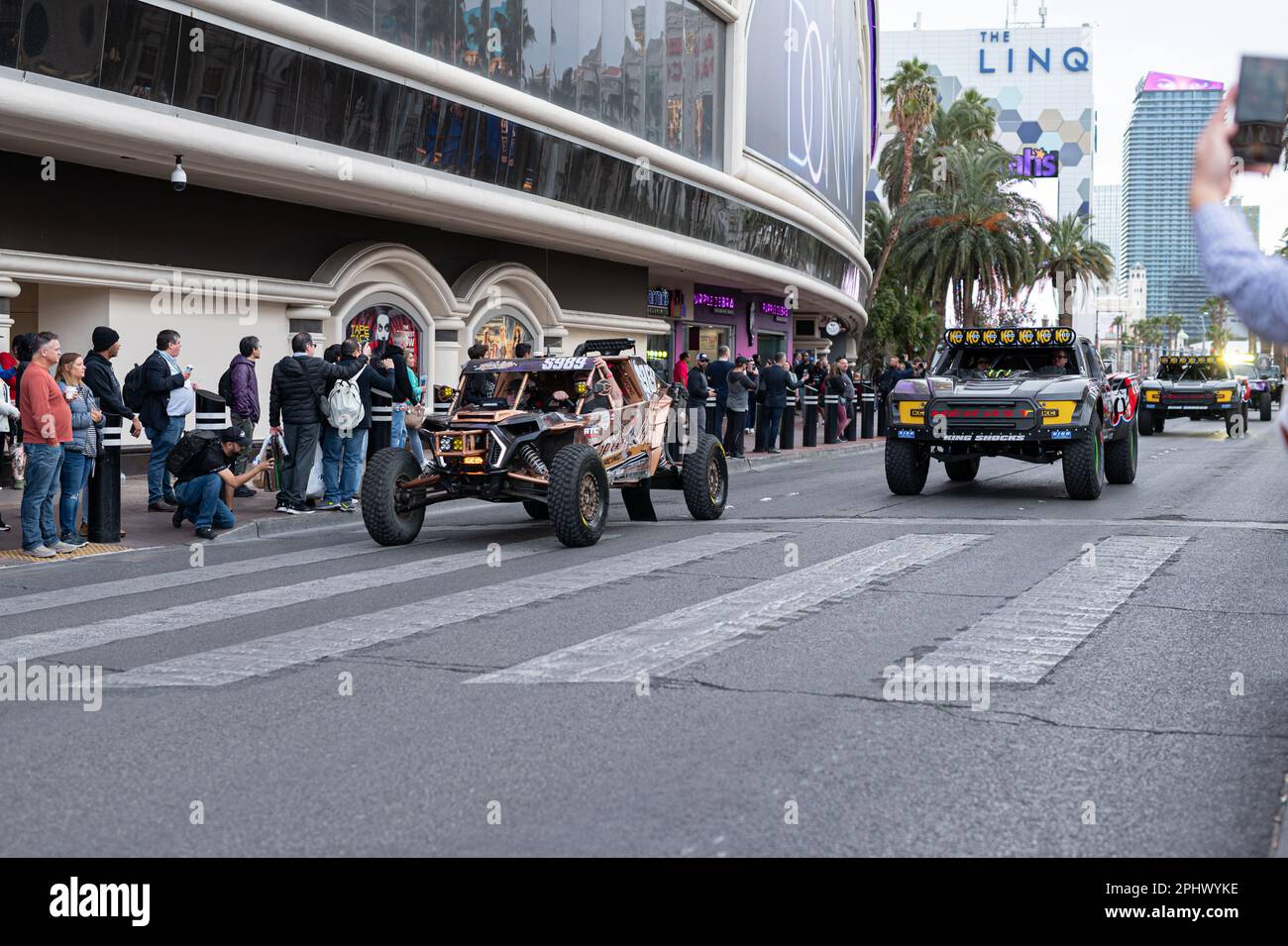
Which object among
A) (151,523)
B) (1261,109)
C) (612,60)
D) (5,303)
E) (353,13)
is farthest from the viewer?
(612,60)

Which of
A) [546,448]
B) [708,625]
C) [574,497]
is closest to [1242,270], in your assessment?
[708,625]

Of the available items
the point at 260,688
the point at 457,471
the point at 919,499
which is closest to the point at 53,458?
the point at 457,471

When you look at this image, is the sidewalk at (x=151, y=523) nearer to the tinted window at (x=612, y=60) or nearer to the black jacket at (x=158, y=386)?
the black jacket at (x=158, y=386)

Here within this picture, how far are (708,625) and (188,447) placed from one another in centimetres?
644

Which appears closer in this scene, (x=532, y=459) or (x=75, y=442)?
(x=75, y=442)

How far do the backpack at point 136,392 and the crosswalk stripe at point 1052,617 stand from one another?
9.28 m

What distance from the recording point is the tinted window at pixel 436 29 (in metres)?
20.8

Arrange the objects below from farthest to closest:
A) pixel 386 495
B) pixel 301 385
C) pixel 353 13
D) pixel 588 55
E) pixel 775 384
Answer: pixel 588 55 → pixel 775 384 → pixel 353 13 → pixel 301 385 → pixel 386 495

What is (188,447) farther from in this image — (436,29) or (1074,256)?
(1074,256)

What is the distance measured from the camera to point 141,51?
15766 mm

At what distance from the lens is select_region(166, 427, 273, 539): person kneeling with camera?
481 inches

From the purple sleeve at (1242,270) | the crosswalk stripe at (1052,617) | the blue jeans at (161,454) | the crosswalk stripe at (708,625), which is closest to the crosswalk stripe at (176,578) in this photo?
the blue jeans at (161,454)

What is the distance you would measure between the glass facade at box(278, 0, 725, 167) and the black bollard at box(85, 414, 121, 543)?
8.34 metres
